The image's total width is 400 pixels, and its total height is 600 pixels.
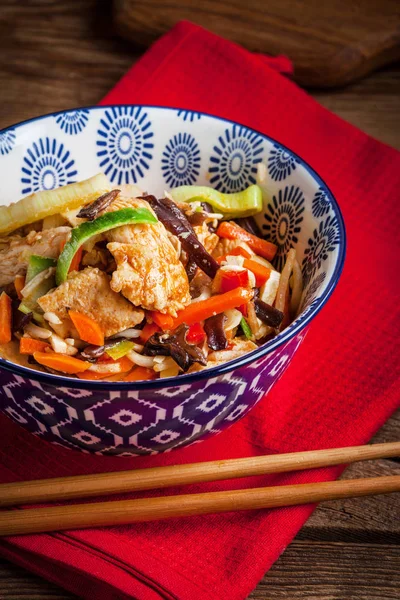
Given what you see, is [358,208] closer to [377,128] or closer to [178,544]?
[377,128]

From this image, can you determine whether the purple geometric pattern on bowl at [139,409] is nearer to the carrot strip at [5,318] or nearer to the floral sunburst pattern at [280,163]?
the carrot strip at [5,318]

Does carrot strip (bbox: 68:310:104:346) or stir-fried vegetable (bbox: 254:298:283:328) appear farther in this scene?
stir-fried vegetable (bbox: 254:298:283:328)

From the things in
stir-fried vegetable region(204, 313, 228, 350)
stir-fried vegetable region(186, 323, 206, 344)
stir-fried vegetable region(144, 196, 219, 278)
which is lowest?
stir-fried vegetable region(186, 323, 206, 344)

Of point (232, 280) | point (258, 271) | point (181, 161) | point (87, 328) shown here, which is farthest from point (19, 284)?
point (181, 161)

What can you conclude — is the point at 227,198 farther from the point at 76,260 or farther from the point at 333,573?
the point at 333,573

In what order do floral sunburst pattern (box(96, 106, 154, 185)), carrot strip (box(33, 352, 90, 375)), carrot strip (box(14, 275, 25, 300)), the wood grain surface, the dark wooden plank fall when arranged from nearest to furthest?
carrot strip (box(33, 352, 90, 375)), the dark wooden plank, carrot strip (box(14, 275, 25, 300)), floral sunburst pattern (box(96, 106, 154, 185)), the wood grain surface

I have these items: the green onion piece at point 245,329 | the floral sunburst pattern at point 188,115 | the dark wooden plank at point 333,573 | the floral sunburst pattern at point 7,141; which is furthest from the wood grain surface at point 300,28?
the dark wooden plank at point 333,573

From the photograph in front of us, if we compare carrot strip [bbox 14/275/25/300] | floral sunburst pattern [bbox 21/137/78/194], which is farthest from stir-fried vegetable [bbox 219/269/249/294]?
floral sunburst pattern [bbox 21/137/78/194]

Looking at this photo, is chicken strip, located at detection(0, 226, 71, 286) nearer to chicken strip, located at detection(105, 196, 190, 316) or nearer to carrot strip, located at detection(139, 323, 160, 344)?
chicken strip, located at detection(105, 196, 190, 316)
